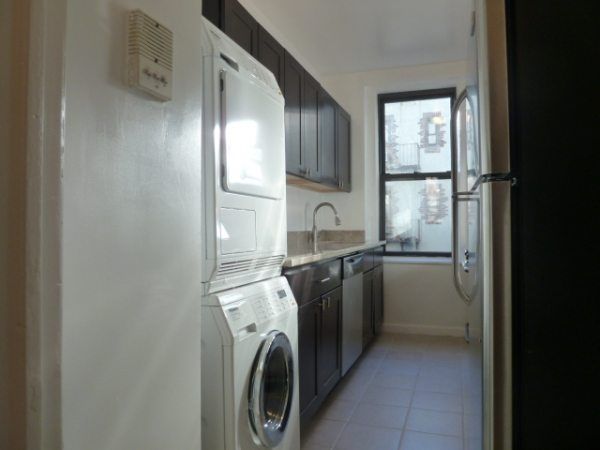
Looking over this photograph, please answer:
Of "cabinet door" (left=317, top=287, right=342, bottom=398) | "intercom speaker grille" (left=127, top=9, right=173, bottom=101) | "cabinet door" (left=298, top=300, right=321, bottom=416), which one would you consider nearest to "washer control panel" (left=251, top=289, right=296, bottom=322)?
"cabinet door" (left=298, top=300, right=321, bottom=416)

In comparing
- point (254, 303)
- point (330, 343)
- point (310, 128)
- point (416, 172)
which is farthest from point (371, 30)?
point (254, 303)

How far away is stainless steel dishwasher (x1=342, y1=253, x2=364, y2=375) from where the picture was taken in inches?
114

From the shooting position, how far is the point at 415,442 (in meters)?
2.20

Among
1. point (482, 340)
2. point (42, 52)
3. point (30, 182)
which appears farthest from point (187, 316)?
point (482, 340)

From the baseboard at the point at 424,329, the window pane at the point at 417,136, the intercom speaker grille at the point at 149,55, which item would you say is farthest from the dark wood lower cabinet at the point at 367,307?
the intercom speaker grille at the point at 149,55

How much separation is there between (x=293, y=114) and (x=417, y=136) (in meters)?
2.26

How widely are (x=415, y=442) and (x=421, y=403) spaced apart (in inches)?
20.2

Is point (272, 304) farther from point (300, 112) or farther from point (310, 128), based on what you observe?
point (310, 128)

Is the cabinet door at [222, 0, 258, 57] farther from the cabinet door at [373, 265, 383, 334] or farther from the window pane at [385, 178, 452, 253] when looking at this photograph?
the window pane at [385, 178, 452, 253]

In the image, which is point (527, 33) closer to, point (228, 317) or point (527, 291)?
point (527, 291)

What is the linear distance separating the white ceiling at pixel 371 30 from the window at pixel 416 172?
1.79 feet

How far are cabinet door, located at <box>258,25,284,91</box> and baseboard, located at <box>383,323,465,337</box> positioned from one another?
285cm

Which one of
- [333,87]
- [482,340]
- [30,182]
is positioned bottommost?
[482,340]

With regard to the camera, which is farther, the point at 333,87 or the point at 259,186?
the point at 333,87
